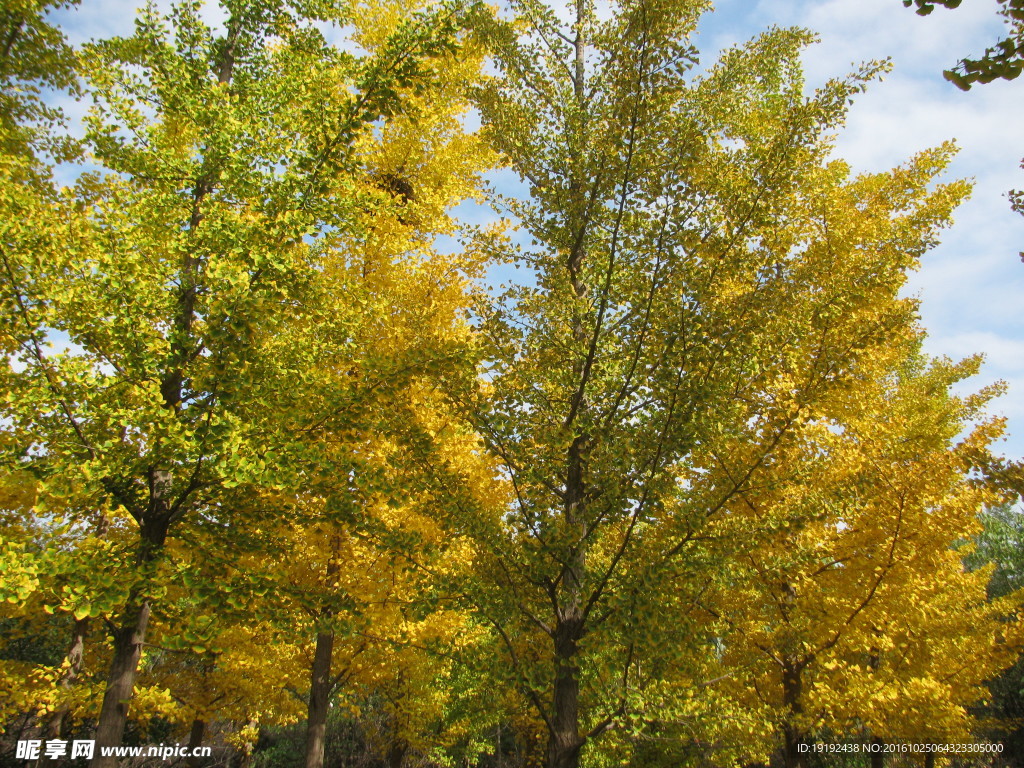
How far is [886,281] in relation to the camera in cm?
439

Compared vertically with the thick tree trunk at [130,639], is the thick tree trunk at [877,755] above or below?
below

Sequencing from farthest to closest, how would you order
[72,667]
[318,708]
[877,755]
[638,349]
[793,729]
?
[877,755] < [72,667] < [318,708] < [793,729] < [638,349]

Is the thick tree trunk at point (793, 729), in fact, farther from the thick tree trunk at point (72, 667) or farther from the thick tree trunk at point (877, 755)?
the thick tree trunk at point (72, 667)

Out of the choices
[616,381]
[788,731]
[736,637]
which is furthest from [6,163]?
[788,731]

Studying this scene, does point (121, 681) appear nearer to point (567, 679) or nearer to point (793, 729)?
point (567, 679)

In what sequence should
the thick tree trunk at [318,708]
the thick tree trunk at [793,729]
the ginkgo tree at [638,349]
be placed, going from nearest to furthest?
the ginkgo tree at [638,349] → the thick tree trunk at [793,729] → the thick tree trunk at [318,708]

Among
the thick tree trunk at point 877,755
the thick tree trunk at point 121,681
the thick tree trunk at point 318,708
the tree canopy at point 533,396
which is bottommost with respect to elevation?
the thick tree trunk at point 877,755

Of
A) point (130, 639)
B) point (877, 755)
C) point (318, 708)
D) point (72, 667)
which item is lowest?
point (877, 755)

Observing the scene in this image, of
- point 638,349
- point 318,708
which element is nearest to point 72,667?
point 318,708

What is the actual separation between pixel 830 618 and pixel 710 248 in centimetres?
331

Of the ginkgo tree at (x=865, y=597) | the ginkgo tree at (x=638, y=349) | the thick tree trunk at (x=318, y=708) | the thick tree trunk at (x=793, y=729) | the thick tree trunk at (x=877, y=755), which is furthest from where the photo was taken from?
the thick tree trunk at (x=877, y=755)

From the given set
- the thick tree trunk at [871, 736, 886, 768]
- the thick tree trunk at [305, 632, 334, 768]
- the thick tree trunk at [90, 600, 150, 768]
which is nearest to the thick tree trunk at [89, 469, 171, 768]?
the thick tree trunk at [90, 600, 150, 768]

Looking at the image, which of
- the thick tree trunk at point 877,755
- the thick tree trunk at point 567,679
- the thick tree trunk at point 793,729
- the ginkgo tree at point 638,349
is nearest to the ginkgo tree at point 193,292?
the ginkgo tree at point 638,349

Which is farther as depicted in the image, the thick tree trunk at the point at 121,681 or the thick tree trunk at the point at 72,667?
the thick tree trunk at the point at 72,667
